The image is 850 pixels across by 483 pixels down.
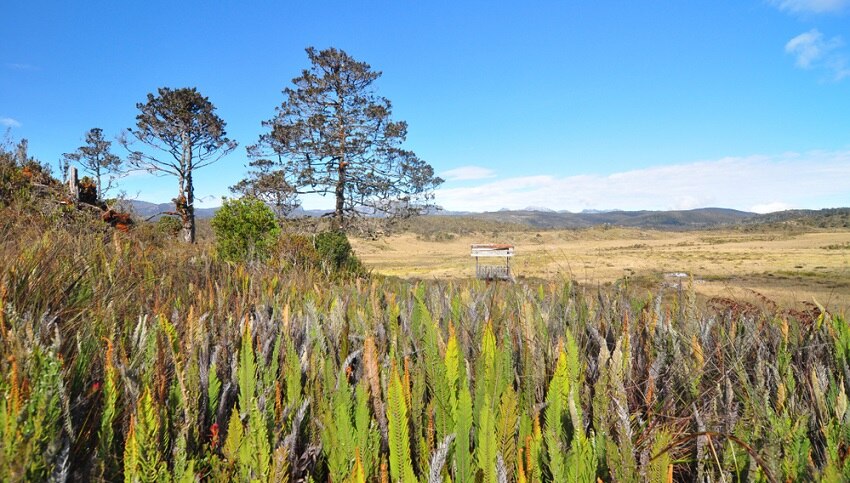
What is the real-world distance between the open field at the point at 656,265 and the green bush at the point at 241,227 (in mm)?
5192

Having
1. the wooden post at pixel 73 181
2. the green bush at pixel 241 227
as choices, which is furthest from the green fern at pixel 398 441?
the wooden post at pixel 73 181

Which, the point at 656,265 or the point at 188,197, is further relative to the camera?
the point at 656,265

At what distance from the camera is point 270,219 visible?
10.8m

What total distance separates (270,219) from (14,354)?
1017cm

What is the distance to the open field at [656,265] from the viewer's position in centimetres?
660

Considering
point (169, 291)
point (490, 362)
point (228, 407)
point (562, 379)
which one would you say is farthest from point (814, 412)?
point (169, 291)

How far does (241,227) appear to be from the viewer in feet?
32.6

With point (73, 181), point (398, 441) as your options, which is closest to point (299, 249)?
point (73, 181)

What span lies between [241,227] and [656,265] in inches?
1462

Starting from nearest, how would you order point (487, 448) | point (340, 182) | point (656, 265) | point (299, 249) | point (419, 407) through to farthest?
point (487, 448)
point (419, 407)
point (299, 249)
point (340, 182)
point (656, 265)

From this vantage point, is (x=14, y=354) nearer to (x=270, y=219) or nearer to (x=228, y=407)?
(x=228, y=407)

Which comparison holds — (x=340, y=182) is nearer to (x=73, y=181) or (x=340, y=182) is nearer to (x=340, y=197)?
(x=340, y=197)

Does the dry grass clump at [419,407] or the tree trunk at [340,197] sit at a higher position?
the tree trunk at [340,197]

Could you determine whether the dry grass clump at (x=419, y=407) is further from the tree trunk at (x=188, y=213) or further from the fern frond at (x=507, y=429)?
the tree trunk at (x=188, y=213)
